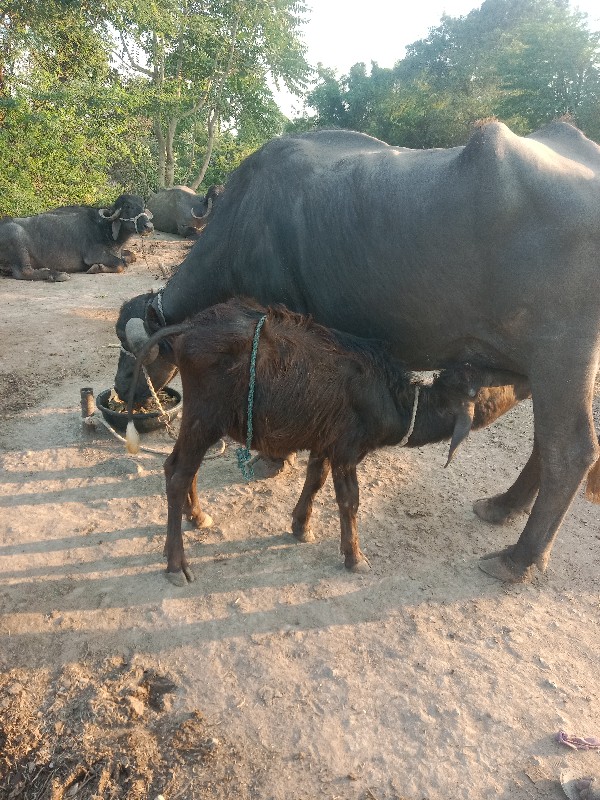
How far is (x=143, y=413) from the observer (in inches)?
195

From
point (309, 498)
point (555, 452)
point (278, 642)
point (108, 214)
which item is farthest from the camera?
point (108, 214)

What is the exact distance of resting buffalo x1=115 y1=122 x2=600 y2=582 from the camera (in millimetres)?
3037

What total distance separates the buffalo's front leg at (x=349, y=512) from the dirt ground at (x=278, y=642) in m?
0.11

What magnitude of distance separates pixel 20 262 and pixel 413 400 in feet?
31.7

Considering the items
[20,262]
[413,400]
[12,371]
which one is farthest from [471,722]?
[20,262]

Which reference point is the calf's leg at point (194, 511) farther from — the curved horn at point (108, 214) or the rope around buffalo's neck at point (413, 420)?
the curved horn at point (108, 214)

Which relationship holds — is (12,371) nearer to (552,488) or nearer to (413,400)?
(413,400)

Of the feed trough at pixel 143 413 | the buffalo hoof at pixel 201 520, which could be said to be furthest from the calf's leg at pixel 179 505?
the feed trough at pixel 143 413

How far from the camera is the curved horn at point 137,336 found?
4484mm

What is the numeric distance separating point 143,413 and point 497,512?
10.2 feet

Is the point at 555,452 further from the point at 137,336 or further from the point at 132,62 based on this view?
the point at 132,62

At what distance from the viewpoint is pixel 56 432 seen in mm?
5230

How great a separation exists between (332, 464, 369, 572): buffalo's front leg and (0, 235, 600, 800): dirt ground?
110 millimetres

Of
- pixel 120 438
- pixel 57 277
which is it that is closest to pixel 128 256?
pixel 57 277
